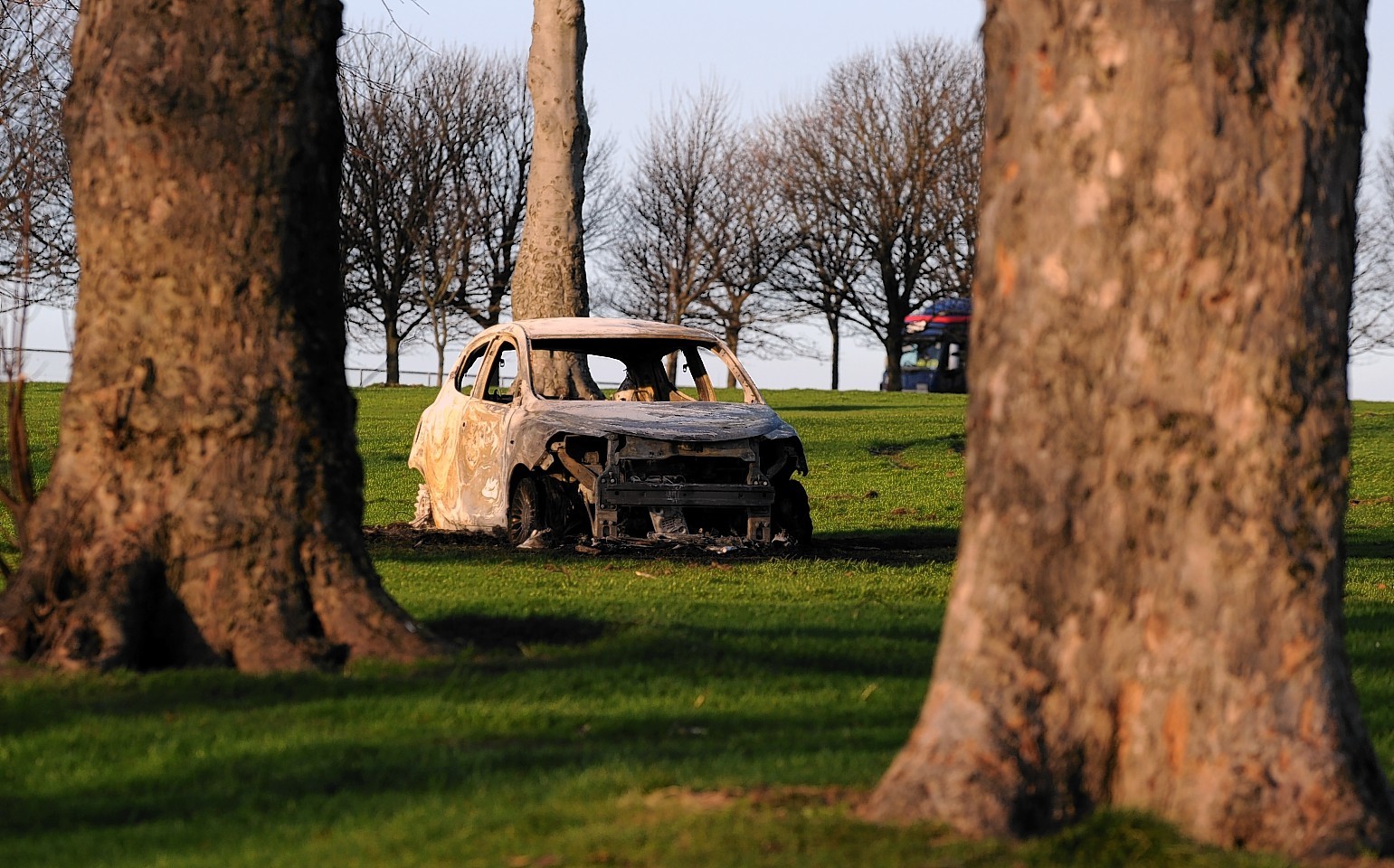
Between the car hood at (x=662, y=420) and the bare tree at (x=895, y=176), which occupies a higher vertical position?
the bare tree at (x=895, y=176)

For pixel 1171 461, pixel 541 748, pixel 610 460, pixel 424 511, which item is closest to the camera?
pixel 1171 461

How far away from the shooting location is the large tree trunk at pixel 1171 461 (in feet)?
14.8

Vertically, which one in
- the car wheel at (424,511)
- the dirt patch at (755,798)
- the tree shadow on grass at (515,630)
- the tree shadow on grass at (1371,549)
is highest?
the car wheel at (424,511)

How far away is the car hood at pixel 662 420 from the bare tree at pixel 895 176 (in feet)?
142

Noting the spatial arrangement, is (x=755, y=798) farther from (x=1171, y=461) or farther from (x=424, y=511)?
(x=424, y=511)

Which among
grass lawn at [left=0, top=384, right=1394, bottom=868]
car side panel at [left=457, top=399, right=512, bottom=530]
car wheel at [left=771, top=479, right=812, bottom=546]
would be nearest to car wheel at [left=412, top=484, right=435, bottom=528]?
car side panel at [left=457, top=399, right=512, bottom=530]

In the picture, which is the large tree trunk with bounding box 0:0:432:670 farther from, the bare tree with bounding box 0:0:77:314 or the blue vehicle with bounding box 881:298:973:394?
the blue vehicle with bounding box 881:298:973:394

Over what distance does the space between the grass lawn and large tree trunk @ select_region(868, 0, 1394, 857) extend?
22cm

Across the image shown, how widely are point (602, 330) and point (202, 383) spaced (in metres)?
7.71

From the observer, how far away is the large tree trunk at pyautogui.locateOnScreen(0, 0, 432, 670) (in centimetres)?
689

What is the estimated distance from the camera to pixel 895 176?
56625 millimetres

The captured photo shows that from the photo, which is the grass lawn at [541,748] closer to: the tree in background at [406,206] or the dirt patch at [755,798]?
the dirt patch at [755,798]

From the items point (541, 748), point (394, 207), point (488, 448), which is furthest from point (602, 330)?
point (394, 207)

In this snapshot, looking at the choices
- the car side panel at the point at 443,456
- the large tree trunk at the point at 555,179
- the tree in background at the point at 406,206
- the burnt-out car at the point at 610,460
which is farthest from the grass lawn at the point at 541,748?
the tree in background at the point at 406,206
